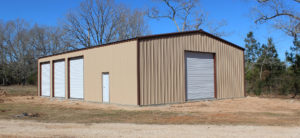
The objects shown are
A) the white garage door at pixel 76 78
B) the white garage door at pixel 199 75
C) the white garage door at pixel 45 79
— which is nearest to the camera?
the white garage door at pixel 199 75

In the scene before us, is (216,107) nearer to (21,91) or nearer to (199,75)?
(199,75)

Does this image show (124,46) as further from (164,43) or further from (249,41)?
(249,41)

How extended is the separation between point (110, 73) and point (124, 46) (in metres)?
2.27

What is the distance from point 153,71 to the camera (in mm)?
16906

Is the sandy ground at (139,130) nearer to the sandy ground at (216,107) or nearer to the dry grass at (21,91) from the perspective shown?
the sandy ground at (216,107)

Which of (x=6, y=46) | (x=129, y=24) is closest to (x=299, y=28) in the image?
(x=129, y=24)

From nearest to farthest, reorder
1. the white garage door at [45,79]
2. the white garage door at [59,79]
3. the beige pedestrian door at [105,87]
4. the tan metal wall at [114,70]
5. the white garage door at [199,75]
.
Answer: the tan metal wall at [114,70] → the beige pedestrian door at [105,87] → the white garage door at [199,75] → the white garage door at [59,79] → the white garage door at [45,79]

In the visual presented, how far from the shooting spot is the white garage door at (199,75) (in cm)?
1933

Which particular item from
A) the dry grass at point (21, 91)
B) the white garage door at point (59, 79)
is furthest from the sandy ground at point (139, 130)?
the dry grass at point (21, 91)

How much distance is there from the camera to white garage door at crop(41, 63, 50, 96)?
26297mm

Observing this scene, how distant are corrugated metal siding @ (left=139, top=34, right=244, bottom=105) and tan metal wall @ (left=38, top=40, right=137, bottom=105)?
0.63m

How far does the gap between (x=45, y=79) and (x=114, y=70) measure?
38.6 feet

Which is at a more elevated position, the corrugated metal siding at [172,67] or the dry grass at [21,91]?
the corrugated metal siding at [172,67]

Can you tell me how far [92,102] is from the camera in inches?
776
